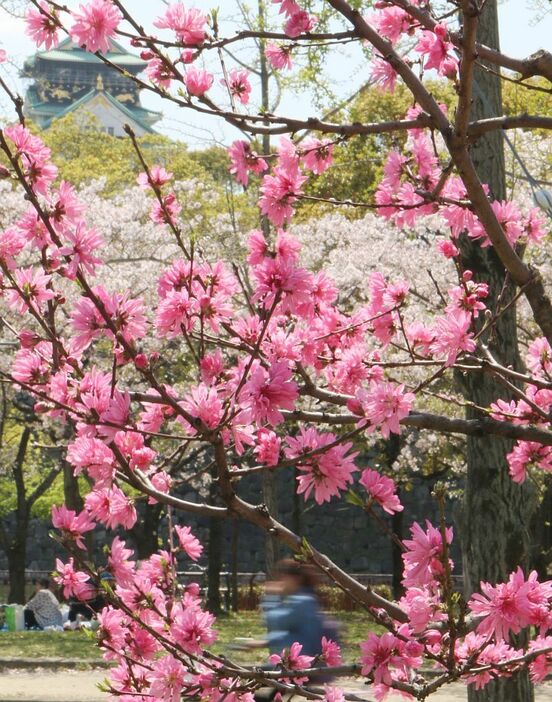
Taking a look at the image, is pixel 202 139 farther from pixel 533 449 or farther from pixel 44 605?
pixel 533 449

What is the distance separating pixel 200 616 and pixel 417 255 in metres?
15.9

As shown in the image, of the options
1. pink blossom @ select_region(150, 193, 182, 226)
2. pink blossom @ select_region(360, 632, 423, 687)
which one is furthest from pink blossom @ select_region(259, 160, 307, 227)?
pink blossom @ select_region(360, 632, 423, 687)

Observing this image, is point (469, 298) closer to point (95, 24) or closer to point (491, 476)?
point (95, 24)

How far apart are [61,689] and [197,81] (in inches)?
386

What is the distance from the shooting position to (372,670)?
3867 mm

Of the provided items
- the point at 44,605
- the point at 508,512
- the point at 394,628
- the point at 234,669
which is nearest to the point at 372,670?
the point at 394,628

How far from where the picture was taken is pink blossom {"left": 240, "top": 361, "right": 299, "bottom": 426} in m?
3.47

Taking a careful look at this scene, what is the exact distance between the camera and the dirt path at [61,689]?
1182 centimetres

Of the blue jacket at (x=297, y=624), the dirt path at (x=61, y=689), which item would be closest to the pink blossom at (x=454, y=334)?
the blue jacket at (x=297, y=624)

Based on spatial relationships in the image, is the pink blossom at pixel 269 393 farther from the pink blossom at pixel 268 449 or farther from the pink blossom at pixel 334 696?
the pink blossom at pixel 334 696

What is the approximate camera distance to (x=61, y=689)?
12602 millimetres

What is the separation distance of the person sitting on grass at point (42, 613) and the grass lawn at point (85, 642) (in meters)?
1.53

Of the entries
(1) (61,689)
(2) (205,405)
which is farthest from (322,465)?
(1) (61,689)

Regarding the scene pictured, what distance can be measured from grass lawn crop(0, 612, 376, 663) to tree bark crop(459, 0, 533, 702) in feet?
15.0
